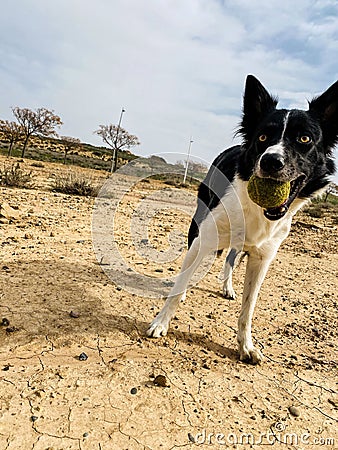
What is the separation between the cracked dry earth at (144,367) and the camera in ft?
5.61

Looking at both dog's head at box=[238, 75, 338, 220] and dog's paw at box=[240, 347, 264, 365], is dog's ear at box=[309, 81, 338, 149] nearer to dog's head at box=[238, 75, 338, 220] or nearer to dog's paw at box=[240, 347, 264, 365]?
dog's head at box=[238, 75, 338, 220]

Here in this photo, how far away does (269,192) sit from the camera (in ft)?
7.38

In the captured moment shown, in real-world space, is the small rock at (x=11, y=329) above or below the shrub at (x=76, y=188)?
below

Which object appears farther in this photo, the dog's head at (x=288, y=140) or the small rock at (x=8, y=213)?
the small rock at (x=8, y=213)

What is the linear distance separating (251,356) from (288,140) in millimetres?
1562

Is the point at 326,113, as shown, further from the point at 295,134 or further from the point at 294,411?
the point at 294,411

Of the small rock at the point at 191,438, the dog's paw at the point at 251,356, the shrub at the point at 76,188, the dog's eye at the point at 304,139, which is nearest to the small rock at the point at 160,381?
the small rock at the point at 191,438

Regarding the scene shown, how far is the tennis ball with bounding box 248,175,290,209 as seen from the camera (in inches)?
88.4

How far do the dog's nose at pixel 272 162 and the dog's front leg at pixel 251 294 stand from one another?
69cm

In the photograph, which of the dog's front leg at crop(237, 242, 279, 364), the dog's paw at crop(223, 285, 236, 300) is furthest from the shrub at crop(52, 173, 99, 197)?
the dog's front leg at crop(237, 242, 279, 364)

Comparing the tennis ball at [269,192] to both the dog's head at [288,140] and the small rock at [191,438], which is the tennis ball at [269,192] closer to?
the dog's head at [288,140]

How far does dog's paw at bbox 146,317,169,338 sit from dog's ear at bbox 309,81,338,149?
1.89 m

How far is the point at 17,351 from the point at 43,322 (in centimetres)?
37

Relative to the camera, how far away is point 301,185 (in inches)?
98.8
